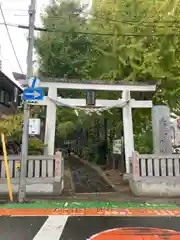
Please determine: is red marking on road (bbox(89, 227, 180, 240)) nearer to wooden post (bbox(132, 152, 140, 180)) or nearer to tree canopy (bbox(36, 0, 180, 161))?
wooden post (bbox(132, 152, 140, 180))

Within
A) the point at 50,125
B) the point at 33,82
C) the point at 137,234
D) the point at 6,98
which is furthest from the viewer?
the point at 6,98

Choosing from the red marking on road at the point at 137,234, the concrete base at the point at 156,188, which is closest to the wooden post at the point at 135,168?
the concrete base at the point at 156,188

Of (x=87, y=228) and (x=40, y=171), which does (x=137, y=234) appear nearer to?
(x=87, y=228)

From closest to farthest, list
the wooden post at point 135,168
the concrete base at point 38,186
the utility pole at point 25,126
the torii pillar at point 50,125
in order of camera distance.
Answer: the utility pole at point 25,126 < the concrete base at point 38,186 < the wooden post at point 135,168 < the torii pillar at point 50,125

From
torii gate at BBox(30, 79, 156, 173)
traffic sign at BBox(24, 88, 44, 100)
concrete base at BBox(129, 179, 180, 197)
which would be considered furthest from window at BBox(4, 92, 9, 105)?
concrete base at BBox(129, 179, 180, 197)

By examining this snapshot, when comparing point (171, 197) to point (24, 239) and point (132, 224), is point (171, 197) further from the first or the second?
point (24, 239)

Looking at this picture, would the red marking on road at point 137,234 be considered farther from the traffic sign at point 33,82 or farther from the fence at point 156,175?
the traffic sign at point 33,82

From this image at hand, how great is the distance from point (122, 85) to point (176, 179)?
480 centimetres

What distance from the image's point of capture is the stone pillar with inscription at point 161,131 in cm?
1231

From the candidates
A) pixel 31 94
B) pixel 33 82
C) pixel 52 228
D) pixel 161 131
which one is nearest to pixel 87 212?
pixel 52 228

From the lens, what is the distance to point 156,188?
35.3 feet

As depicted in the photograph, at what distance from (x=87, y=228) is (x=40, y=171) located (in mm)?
4739

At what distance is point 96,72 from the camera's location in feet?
52.6

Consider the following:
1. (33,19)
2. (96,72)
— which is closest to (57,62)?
(96,72)
